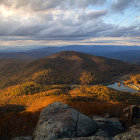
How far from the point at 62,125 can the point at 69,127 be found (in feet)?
1.69

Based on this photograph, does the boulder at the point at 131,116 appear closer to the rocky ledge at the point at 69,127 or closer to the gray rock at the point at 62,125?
the rocky ledge at the point at 69,127

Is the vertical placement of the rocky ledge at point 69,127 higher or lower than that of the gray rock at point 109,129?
higher

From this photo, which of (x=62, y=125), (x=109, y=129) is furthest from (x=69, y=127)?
(x=109, y=129)

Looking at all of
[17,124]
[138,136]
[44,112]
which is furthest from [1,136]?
[138,136]

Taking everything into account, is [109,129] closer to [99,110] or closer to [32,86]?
[99,110]

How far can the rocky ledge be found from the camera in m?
8.11

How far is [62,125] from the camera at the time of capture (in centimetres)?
883

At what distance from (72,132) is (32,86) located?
168 m

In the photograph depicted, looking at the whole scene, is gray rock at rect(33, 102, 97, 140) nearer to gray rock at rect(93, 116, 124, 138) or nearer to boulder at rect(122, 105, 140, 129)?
gray rock at rect(93, 116, 124, 138)

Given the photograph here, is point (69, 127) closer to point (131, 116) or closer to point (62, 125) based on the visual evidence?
point (62, 125)

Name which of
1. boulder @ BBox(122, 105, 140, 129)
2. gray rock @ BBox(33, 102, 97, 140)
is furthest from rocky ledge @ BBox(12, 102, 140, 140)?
boulder @ BBox(122, 105, 140, 129)

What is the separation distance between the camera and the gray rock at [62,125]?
27.2ft

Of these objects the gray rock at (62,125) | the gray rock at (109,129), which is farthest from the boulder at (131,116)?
the gray rock at (62,125)

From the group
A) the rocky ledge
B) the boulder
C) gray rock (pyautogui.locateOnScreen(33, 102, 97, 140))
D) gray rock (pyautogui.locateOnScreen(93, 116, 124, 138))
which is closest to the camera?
the rocky ledge
